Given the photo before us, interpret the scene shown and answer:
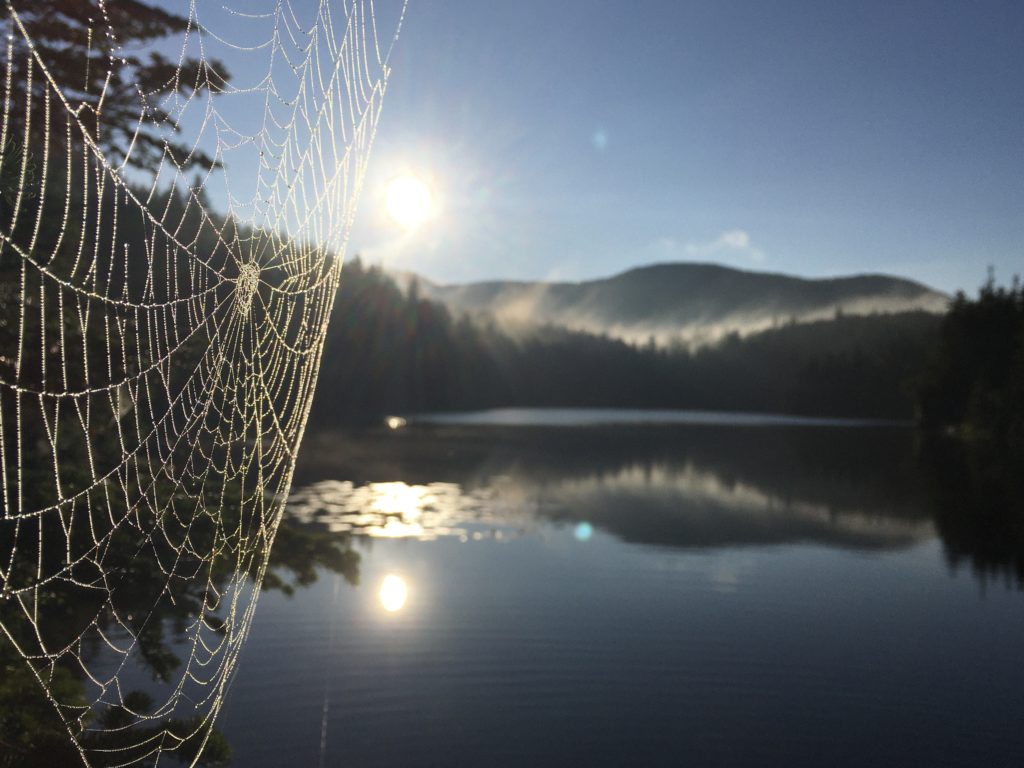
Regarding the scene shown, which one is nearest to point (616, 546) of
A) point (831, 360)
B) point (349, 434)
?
point (349, 434)

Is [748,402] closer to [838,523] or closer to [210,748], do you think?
[838,523]

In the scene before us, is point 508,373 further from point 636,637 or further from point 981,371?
point 636,637

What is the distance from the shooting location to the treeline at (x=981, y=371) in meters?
53.2

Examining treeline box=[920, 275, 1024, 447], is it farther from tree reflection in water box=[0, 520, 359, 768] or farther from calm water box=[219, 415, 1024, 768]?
tree reflection in water box=[0, 520, 359, 768]

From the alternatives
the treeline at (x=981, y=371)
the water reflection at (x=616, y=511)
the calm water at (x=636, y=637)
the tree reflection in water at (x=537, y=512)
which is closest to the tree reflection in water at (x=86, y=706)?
the tree reflection in water at (x=537, y=512)

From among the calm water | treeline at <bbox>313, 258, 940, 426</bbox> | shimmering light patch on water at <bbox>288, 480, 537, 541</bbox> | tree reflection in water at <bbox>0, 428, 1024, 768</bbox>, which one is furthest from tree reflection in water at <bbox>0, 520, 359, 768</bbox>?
treeline at <bbox>313, 258, 940, 426</bbox>

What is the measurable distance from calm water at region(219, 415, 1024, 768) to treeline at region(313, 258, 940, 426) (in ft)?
160

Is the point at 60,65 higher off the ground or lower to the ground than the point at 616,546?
higher

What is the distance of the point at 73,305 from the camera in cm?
696

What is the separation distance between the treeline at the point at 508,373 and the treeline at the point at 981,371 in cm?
535

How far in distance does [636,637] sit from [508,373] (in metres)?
142

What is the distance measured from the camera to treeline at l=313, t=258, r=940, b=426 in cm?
10444

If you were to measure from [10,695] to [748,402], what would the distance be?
521 ft

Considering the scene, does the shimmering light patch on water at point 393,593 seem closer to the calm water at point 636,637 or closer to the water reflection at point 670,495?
the calm water at point 636,637
